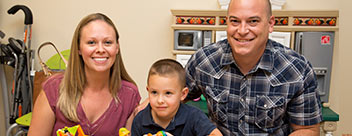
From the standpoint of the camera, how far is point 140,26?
305 centimetres

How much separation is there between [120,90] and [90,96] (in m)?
0.18

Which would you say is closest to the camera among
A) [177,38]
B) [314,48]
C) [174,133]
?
Result: [174,133]

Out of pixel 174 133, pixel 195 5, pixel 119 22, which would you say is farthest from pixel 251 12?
pixel 119 22

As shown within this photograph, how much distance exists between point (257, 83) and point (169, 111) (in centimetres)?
A: 57

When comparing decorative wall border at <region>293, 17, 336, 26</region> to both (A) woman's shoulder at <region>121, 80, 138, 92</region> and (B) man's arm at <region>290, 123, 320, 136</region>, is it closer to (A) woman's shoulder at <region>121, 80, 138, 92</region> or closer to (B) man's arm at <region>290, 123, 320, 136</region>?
(B) man's arm at <region>290, 123, 320, 136</region>

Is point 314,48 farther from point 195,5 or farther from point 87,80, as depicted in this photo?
point 87,80

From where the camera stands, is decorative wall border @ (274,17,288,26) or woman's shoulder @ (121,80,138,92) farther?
decorative wall border @ (274,17,288,26)

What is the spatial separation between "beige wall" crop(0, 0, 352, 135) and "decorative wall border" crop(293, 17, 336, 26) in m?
0.14

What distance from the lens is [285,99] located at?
1611 mm

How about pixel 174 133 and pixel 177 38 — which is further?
pixel 177 38

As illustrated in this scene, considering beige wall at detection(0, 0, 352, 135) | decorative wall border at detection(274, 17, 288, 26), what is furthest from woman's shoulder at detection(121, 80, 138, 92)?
decorative wall border at detection(274, 17, 288, 26)

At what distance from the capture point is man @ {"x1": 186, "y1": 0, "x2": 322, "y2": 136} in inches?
59.9

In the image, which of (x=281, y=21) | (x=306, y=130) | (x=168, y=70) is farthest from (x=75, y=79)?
(x=281, y=21)

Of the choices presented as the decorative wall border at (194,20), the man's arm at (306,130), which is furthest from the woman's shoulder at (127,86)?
the decorative wall border at (194,20)
